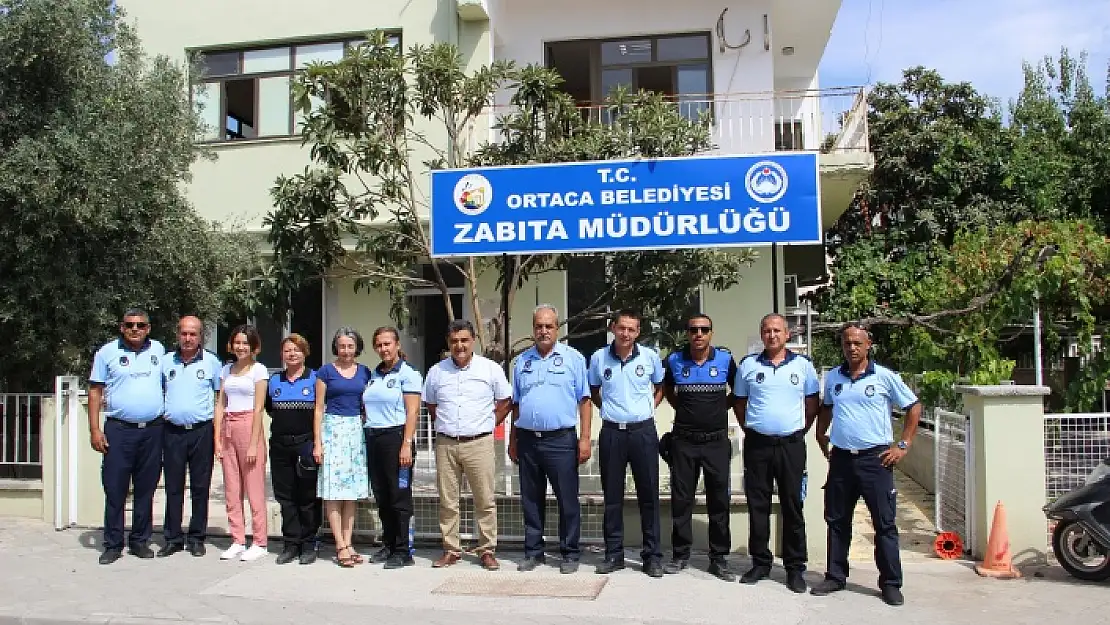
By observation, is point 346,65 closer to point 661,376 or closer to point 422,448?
point 422,448

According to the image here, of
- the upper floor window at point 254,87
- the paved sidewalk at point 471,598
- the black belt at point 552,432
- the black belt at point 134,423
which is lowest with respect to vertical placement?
the paved sidewalk at point 471,598

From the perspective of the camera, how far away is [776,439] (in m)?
6.01

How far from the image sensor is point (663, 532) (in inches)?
271

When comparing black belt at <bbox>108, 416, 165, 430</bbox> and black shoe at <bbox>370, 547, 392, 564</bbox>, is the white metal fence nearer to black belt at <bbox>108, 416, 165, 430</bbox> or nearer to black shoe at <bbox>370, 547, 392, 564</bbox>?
black shoe at <bbox>370, 547, 392, 564</bbox>

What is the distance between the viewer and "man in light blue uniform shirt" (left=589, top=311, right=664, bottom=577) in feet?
20.5

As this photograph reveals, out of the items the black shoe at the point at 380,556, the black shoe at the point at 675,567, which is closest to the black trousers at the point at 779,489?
the black shoe at the point at 675,567

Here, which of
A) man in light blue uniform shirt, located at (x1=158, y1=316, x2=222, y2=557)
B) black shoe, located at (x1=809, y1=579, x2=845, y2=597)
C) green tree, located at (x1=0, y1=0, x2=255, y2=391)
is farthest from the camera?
green tree, located at (x1=0, y1=0, x2=255, y2=391)

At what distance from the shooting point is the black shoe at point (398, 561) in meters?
6.57

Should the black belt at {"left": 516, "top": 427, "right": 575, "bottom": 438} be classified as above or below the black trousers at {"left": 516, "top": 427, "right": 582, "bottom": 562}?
above

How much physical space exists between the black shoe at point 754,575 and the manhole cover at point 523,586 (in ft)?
3.13

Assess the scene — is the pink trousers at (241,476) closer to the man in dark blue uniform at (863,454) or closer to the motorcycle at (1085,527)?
the man in dark blue uniform at (863,454)

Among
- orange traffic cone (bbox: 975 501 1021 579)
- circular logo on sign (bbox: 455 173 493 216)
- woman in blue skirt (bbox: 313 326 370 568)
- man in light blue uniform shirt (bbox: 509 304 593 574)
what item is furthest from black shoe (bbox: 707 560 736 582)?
circular logo on sign (bbox: 455 173 493 216)

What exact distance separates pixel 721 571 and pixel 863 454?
4.21 feet

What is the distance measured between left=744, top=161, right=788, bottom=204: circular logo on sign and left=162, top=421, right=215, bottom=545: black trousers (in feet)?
15.4
